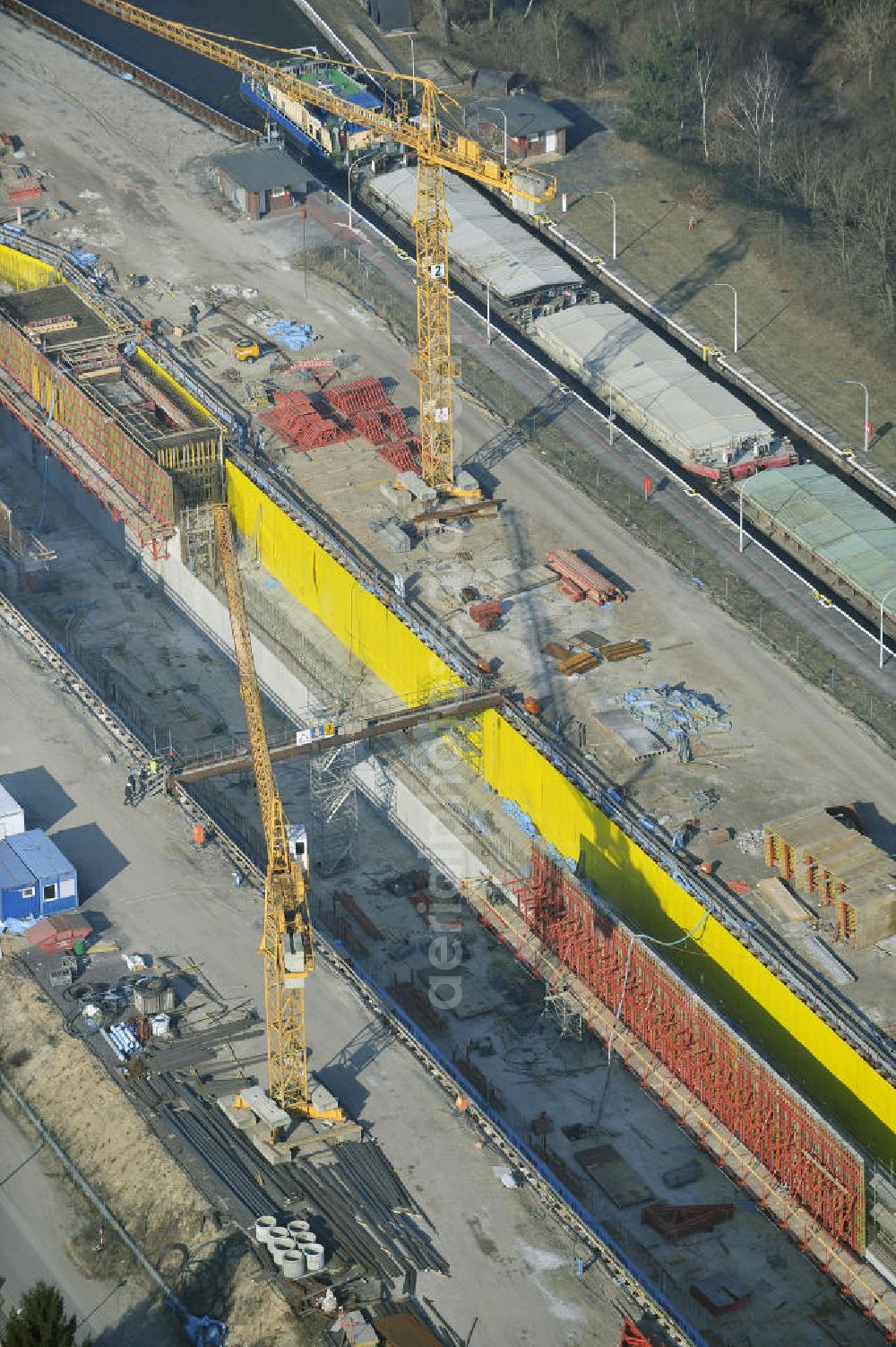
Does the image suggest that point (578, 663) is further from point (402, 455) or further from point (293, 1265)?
point (293, 1265)

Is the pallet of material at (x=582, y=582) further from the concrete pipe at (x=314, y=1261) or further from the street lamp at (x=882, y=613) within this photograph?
the concrete pipe at (x=314, y=1261)

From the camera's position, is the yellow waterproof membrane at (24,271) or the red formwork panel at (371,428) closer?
the red formwork panel at (371,428)

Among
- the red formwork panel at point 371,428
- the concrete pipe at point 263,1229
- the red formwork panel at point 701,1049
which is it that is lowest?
the concrete pipe at point 263,1229

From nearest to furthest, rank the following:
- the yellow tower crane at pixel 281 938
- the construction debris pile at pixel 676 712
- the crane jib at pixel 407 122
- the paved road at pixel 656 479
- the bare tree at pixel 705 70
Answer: the yellow tower crane at pixel 281 938, the construction debris pile at pixel 676 712, the paved road at pixel 656 479, the crane jib at pixel 407 122, the bare tree at pixel 705 70

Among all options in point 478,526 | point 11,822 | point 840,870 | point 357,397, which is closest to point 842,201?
point 357,397

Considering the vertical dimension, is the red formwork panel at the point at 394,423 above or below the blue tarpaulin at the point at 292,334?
below

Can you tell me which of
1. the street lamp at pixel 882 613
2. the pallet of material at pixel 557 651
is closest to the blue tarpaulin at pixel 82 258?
the pallet of material at pixel 557 651
